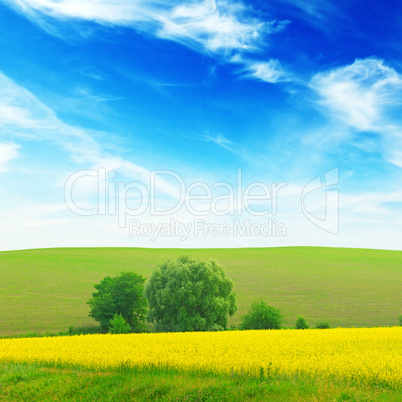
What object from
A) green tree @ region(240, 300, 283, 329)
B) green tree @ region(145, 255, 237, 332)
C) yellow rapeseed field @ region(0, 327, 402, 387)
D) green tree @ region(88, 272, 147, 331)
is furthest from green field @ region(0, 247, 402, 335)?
yellow rapeseed field @ region(0, 327, 402, 387)

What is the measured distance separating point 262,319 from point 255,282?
48.4m

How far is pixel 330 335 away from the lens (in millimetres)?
26844

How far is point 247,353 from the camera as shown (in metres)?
18.9

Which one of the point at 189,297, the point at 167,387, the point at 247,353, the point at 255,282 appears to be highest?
the point at 167,387

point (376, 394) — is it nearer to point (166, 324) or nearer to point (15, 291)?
point (166, 324)

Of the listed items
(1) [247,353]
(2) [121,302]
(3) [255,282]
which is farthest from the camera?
(3) [255,282]

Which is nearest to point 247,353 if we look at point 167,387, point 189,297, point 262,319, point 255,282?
point 167,387

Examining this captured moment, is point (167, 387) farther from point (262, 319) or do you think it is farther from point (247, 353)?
point (262, 319)

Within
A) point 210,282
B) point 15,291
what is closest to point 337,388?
point 210,282

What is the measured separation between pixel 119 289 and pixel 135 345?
99.3 feet

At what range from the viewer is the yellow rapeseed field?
618 inches

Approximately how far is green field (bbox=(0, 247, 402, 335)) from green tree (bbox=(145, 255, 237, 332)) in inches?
431

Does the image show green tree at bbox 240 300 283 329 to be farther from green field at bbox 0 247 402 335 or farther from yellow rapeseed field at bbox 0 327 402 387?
green field at bbox 0 247 402 335

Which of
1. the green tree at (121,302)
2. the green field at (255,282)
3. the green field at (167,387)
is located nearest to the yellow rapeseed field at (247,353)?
the green field at (167,387)
